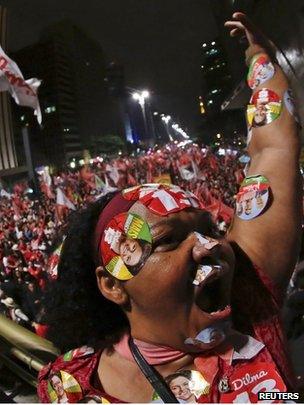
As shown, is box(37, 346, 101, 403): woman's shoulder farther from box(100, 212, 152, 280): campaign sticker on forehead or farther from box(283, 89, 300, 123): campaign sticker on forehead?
box(283, 89, 300, 123): campaign sticker on forehead

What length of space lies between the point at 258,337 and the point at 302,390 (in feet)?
1.01

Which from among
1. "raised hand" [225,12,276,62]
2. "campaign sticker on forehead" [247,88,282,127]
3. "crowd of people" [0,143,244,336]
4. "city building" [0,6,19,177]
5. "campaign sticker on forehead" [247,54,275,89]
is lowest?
"crowd of people" [0,143,244,336]

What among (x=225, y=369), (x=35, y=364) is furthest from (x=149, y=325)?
(x=35, y=364)

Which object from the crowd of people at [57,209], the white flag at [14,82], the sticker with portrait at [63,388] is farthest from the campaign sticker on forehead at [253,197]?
the white flag at [14,82]

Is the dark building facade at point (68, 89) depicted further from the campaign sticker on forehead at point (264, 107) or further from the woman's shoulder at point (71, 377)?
the woman's shoulder at point (71, 377)

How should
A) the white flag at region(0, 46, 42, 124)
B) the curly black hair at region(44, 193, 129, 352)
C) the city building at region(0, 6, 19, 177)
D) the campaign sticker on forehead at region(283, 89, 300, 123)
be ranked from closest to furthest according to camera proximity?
the curly black hair at region(44, 193, 129, 352) < the campaign sticker on forehead at region(283, 89, 300, 123) < the white flag at region(0, 46, 42, 124) < the city building at region(0, 6, 19, 177)

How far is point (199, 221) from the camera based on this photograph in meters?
1.10

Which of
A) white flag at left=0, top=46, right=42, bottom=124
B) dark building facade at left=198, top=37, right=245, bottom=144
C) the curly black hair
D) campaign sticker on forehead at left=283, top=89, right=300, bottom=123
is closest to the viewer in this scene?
the curly black hair

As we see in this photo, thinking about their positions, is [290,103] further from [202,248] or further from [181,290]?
[181,290]

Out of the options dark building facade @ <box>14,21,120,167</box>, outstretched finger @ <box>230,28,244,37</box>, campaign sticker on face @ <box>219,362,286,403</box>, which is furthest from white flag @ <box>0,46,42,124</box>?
campaign sticker on face @ <box>219,362,286,403</box>

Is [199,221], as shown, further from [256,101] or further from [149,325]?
[256,101]

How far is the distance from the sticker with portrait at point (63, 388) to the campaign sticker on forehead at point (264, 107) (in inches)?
39.0

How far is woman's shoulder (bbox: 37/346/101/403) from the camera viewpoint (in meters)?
1.08

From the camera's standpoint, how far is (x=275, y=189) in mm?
1282
